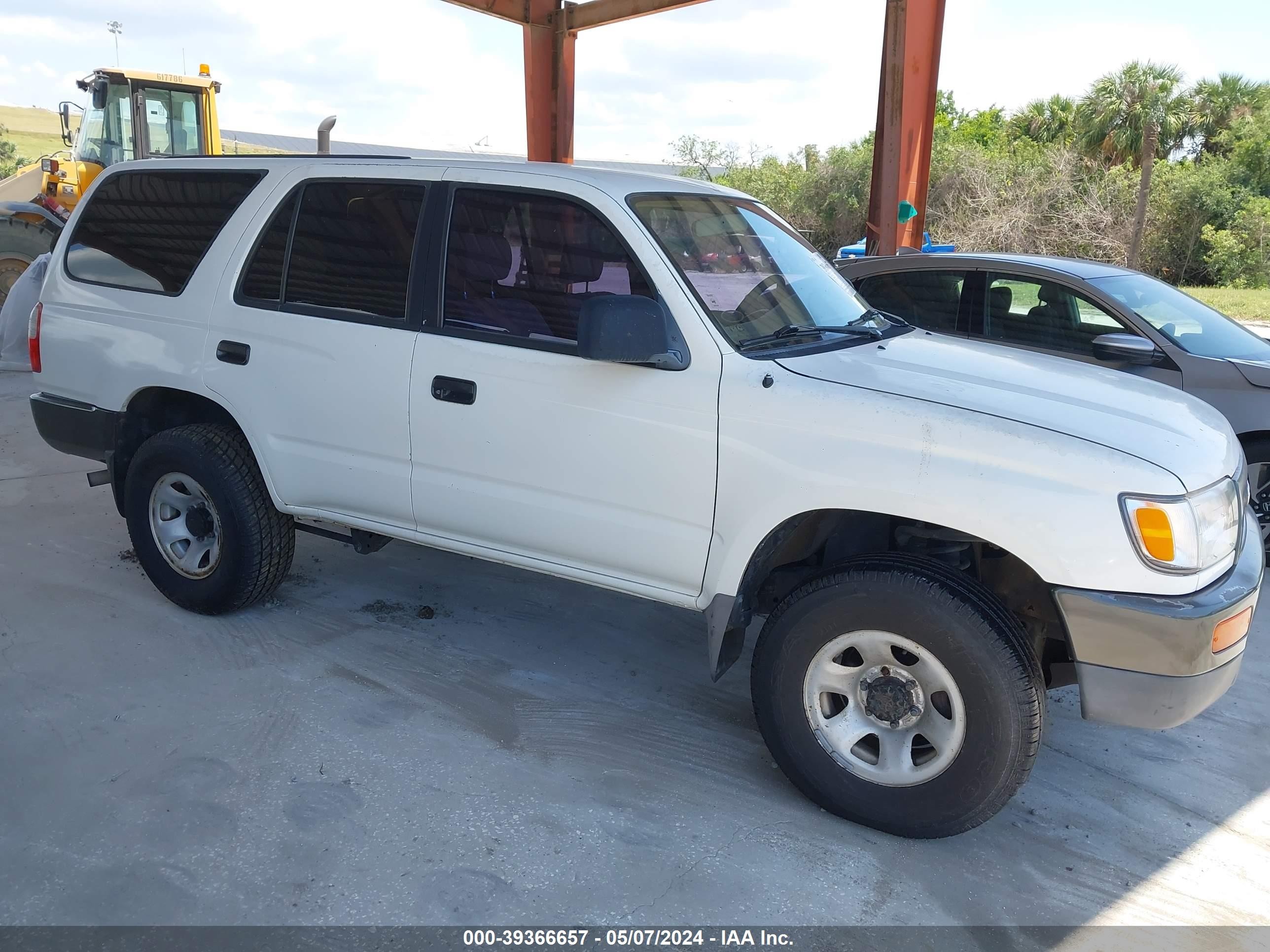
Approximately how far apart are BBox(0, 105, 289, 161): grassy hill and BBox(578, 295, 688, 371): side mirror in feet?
183

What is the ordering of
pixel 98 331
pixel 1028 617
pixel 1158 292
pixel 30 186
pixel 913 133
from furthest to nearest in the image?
pixel 30 186, pixel 913 133, pixel 1158 292, pixel 98 331, pixel 1028 617

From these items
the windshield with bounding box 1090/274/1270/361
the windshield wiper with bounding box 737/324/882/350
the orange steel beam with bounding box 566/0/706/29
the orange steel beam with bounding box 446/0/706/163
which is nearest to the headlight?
the windshield wiper with bounding box 737/324/882/350

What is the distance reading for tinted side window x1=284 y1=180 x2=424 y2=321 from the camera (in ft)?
12.3

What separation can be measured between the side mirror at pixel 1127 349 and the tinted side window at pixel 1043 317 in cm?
15

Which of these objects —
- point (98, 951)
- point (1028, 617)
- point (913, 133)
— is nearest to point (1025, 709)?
point (1028, 617)

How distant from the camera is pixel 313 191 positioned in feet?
13.2

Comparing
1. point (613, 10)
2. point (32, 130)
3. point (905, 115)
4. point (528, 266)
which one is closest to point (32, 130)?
point (32, 130)

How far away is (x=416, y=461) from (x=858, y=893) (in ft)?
6.89

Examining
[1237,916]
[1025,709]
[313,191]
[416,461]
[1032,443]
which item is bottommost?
[1237,916]

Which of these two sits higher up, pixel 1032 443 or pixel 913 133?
pixel 913 133

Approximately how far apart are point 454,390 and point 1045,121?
38402 millimetres

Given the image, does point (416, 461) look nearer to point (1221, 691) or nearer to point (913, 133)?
point (1221, 691)

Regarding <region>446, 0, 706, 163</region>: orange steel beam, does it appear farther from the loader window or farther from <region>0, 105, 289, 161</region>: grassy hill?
<region>0, 105, 289, 161</region>: grassy hill

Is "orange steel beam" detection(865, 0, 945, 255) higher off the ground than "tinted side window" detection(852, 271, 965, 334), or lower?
higher
